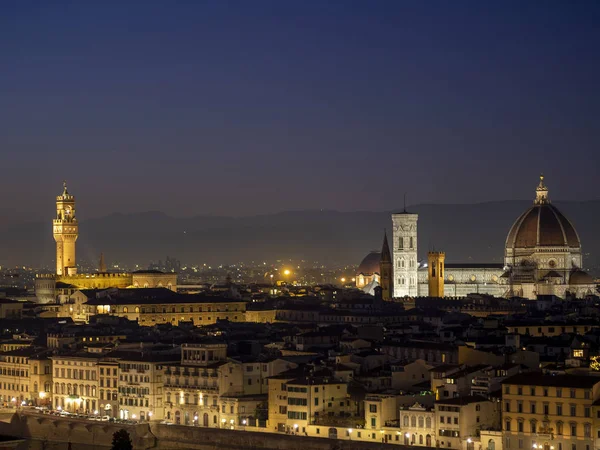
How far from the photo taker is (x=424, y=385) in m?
75.1

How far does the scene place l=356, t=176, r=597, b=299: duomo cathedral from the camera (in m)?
159

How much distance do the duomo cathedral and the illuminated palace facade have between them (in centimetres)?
2306

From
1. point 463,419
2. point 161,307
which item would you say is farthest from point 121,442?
point 161,307

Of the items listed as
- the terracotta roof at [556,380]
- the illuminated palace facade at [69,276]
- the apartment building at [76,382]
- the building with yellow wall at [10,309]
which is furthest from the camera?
the illuminated palace facade at [69,276]

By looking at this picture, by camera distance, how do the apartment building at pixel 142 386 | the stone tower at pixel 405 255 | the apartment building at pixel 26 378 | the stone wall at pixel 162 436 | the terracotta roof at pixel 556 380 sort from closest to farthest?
the terracotta roof at pixel 556 380, the stone wall at pixel 162 436, the apartment building at pixel 142 386, the apartment building at pixel 26 378, the stone tower at pixel 405 255

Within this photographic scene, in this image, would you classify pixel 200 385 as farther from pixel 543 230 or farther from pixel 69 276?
pixel 543 230

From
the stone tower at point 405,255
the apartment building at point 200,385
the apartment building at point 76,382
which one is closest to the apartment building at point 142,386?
the apartment building at point 200,385

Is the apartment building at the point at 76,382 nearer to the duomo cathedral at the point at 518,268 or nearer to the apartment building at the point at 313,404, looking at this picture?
the apartment building at the point at 313,404

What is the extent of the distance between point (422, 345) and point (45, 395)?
1823 cm

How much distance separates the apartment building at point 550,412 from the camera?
64.5 metres

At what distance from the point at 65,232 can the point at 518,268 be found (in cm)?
4092

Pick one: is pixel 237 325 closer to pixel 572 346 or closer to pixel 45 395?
pixel 45 395

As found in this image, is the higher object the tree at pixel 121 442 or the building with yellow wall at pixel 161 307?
the building with yellow wall at pixel 161 307

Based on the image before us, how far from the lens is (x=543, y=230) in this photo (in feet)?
531
